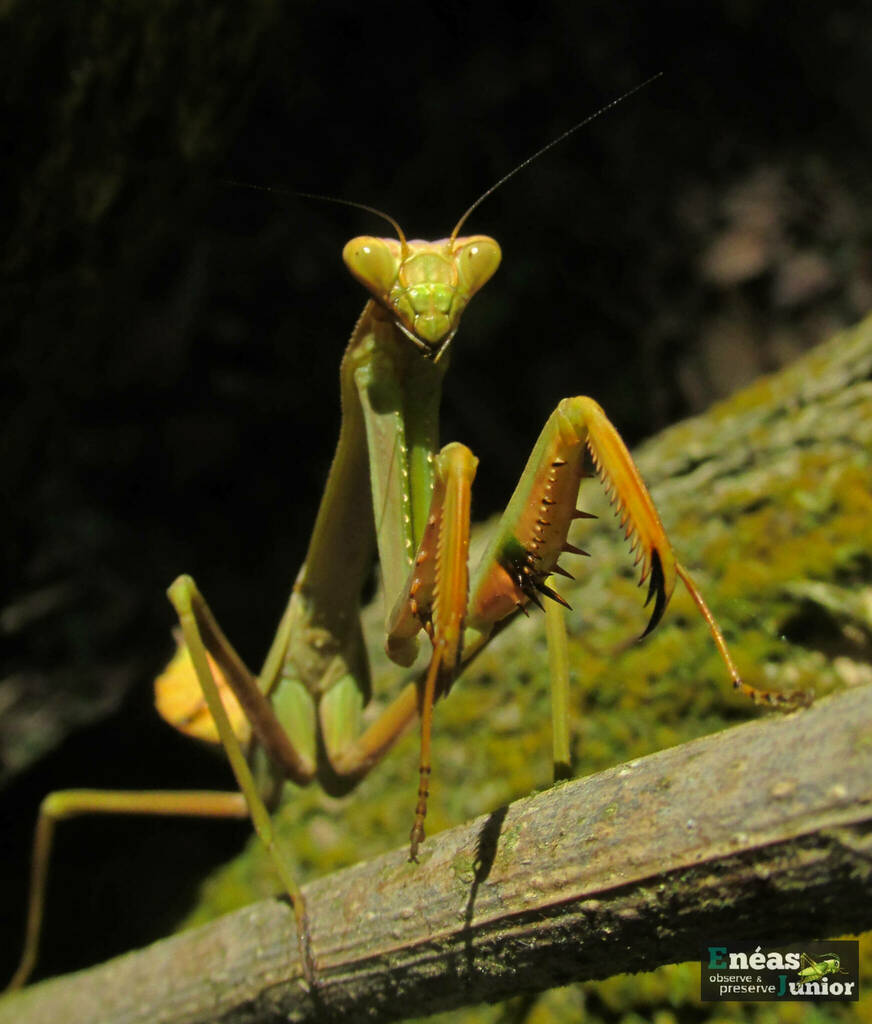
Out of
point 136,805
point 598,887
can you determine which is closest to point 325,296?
point 136,805

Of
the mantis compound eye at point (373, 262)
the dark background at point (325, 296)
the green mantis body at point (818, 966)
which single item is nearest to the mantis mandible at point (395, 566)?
the mantis compound eye at point (373, 262)

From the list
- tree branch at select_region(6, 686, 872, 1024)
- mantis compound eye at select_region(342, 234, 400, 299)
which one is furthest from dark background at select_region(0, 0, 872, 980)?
tree branch at select_region(6, 686, 872, 1024)

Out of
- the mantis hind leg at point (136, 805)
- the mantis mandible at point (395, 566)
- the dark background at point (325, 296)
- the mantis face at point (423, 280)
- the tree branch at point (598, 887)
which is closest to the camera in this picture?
the tree branch at point (598, 887)

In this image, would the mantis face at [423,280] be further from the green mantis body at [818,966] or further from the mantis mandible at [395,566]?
the green mantis body at [818,966]

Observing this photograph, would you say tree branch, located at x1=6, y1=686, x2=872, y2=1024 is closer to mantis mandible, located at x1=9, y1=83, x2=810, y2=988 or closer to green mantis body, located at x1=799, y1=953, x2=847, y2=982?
mantis mandible, located at x1=9, y1=83, x2=810, y2=988

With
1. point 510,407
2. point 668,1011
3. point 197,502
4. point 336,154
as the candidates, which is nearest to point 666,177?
point 510,407

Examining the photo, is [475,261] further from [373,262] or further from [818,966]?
[818,966]
